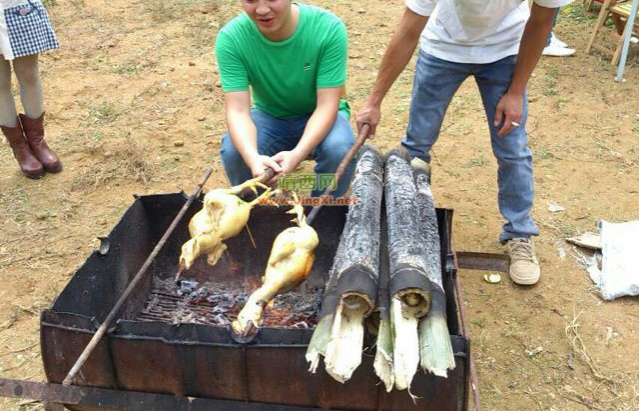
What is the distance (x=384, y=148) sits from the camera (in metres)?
4.83

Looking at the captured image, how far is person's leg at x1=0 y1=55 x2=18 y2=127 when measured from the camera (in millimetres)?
4121

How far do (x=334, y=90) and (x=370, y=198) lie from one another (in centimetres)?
89

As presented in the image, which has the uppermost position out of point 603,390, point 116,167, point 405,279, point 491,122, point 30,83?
point 405,279

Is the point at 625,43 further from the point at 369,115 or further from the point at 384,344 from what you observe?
the point at 384,344

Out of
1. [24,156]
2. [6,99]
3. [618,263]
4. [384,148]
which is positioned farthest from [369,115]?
[24,156]

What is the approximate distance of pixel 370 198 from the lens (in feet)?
8.37

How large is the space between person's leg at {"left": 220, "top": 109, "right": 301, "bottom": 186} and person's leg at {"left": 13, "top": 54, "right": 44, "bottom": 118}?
1.72 m

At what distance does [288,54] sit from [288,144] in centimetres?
61

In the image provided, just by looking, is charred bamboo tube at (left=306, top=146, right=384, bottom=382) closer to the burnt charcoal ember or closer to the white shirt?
the burnt charcoal ember

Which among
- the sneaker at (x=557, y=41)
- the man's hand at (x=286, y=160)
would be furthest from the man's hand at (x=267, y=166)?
the sneaker at (x=557, y=41)

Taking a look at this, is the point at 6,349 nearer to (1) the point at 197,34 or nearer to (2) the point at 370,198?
(2) the point at 370,198

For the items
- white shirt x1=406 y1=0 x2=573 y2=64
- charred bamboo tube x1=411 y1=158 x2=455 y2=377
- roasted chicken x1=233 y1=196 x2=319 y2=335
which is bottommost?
roasted chicken x1=233 y1=196 x2=319 y2=335

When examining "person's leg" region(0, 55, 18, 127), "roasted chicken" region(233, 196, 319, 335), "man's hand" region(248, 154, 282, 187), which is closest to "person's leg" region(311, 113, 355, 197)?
"man's hand" region(248, 154, 282, 187)

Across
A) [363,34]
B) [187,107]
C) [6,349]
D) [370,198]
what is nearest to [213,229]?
[370,198]
